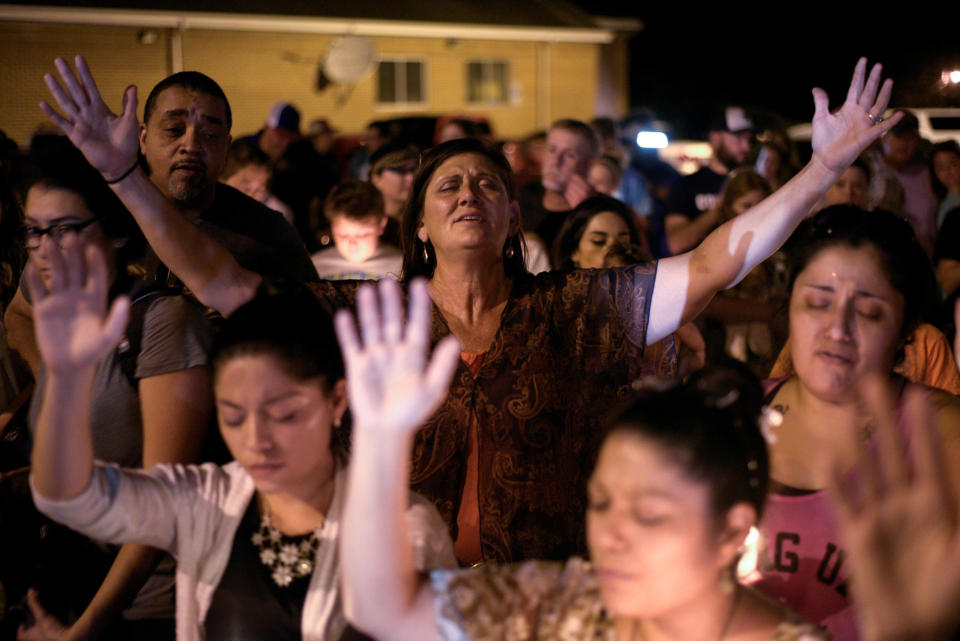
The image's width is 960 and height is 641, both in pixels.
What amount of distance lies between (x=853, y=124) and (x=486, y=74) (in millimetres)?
19906

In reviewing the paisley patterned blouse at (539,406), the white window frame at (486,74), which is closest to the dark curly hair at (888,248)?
the paisley patterned blouse at (539,406)

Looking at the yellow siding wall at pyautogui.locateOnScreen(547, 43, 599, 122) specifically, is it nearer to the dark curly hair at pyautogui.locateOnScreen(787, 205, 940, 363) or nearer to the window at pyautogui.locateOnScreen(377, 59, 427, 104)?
the window at pyautogui.locateOnScreen(377, 59, 427, 104)

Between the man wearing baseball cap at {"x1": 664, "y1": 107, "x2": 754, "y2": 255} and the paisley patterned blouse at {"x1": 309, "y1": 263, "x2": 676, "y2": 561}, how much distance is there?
3139 mm

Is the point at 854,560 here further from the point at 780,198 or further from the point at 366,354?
the point at 780,198

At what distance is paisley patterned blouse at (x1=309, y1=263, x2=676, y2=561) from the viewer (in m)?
2.93

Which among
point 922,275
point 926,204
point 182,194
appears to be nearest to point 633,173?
point 926,204

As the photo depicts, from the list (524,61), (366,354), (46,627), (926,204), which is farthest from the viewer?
(524,61)

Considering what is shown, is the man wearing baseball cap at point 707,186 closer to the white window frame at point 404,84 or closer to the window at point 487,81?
the white window frame at point 404,84

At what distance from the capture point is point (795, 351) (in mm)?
2520

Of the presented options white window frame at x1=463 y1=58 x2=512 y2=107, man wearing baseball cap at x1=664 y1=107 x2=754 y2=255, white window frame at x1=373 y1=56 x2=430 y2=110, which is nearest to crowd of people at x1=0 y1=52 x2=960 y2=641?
man wearing baseball cap at x1=664 y1=107 x2=754 y2=255

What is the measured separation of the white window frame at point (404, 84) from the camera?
68.9ft

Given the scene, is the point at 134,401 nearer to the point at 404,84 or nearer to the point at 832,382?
the point at 832,382

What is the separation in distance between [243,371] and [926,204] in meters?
6.26

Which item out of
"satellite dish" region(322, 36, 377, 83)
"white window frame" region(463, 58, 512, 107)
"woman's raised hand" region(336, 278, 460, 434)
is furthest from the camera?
"white window frame" region(463, 58, 512, 107)
